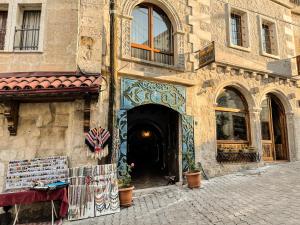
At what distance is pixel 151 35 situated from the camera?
827 cm

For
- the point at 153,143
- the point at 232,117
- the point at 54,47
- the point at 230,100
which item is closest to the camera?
the point at 54,47

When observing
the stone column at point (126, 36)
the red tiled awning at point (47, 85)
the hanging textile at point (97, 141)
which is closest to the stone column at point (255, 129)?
the stone column at point (126, 36)

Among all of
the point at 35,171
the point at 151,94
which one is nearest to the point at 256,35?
the point at 151,94

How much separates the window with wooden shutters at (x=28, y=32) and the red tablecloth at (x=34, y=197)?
13.0 feet

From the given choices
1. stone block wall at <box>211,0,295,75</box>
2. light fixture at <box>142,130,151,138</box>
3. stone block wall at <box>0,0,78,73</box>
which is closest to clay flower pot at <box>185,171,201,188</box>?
stone block wall at <box>0,0,78,73</box>

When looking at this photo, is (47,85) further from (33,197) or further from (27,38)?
(33,197)

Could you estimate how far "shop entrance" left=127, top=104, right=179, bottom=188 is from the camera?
8.46 meters

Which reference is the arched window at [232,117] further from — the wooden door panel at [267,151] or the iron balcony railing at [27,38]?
the iron balcony railing at [27,38]

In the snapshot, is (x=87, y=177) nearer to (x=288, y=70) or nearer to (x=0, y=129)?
(x=0, y=129)

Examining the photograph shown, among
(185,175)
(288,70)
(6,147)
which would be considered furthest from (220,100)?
(6,147)

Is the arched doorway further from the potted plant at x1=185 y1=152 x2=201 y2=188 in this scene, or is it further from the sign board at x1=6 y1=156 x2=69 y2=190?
the sign board at x1=6 y1=156 x2=69 y2=190

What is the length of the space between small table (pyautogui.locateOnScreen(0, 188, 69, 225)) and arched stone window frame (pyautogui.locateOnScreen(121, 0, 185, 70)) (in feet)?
14.4

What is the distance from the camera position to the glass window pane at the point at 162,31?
8.46 m

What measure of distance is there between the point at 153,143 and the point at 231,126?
6801 millimetres
